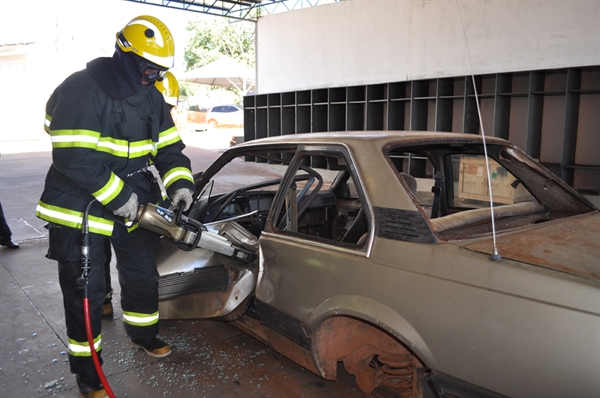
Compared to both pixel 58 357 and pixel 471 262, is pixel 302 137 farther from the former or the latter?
pixel 58 357

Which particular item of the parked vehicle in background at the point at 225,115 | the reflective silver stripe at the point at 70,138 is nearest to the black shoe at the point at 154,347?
the reflective silver stripe at the point at 70,138

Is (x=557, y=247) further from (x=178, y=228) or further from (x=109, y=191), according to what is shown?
(x=109, y=191)

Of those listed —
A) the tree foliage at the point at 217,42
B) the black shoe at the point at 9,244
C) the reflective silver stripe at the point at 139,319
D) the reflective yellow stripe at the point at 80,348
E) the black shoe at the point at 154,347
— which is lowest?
the black shoe at the point at 154,347

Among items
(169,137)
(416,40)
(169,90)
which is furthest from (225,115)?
(169,137)

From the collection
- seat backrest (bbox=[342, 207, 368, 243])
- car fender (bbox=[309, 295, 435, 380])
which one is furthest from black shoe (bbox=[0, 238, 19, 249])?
car fender (bbox=[309, 295, 435, 380])

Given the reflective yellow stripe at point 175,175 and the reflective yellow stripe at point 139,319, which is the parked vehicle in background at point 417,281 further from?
the reflective yellow stripe at point 175,175

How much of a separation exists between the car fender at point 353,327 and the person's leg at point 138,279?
1182 mm

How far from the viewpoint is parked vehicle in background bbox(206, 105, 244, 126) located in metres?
27.4

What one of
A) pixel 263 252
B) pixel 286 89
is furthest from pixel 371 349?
pixel 286 89

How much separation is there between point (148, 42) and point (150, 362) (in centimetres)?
194

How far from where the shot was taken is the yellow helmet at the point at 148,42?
102 inches

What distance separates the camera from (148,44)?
258cm

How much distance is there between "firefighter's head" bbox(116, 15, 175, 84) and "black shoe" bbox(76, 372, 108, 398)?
169 cm

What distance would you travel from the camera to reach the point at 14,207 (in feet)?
27.0
